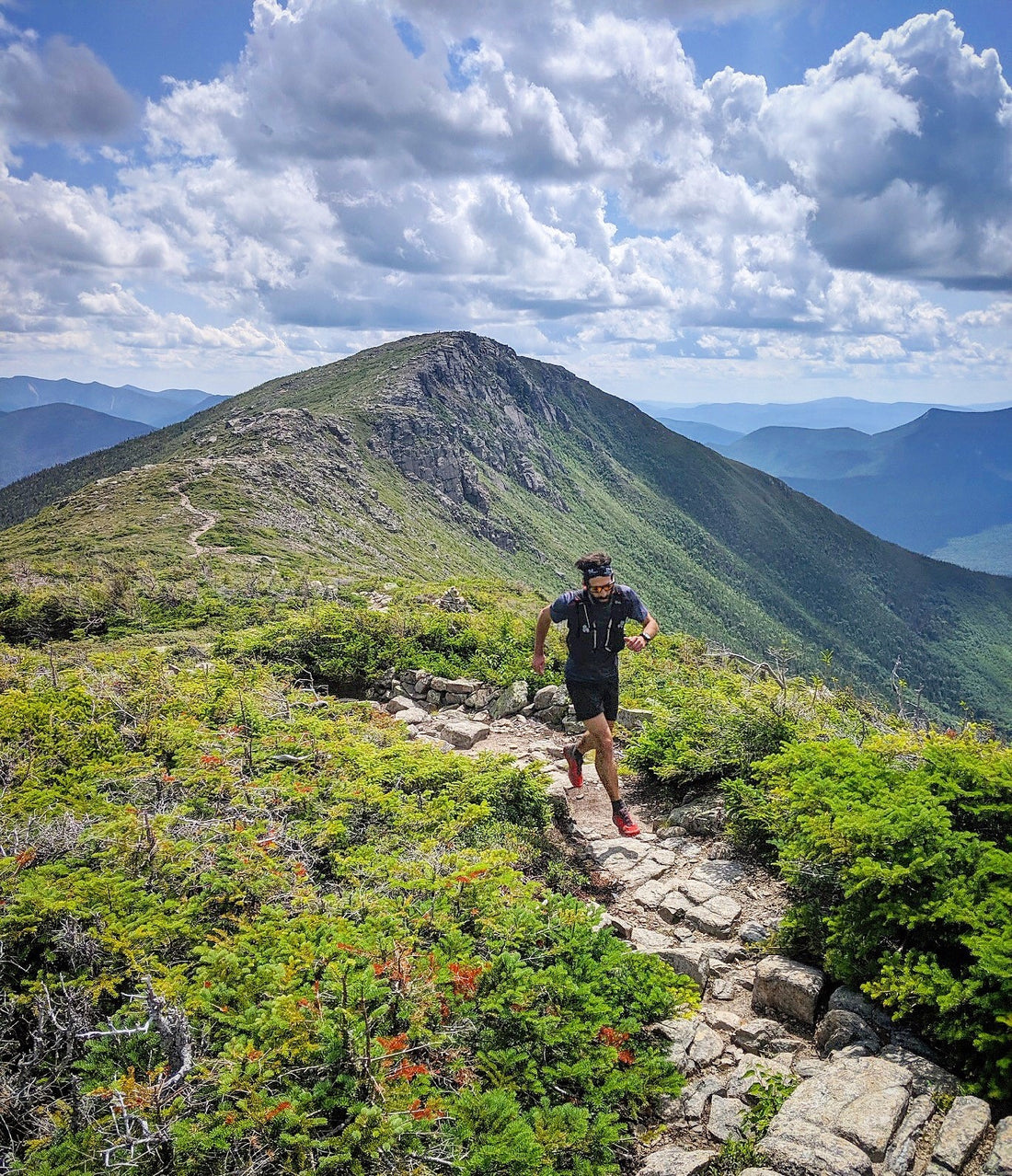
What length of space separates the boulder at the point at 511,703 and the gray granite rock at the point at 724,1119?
7294mm

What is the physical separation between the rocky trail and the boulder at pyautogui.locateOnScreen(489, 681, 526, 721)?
3.26 meters

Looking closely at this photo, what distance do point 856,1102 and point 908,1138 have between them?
25 centimetres

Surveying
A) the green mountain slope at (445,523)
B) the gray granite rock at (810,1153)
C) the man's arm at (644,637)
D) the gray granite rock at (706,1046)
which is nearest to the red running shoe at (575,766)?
the man's arm at (644,637)

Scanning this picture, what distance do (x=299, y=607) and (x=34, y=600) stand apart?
6555 millimetres

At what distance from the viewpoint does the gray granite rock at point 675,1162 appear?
3324mm

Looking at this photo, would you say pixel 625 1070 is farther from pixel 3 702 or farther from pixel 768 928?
pixel 3 702

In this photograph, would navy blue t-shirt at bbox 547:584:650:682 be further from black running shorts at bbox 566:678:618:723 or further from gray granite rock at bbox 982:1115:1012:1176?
gray granite rock at bbox 982:1115:1012:1176

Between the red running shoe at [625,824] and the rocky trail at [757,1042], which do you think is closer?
the rocky trail at [757,1042]

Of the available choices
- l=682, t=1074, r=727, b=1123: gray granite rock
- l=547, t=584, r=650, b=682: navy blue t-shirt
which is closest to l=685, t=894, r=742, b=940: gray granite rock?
l=682, t=1074, r=727, b=1123: gray granite rock

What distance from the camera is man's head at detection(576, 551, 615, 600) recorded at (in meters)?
7.12

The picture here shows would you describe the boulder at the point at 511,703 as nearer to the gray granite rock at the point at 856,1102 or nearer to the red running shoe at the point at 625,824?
the red running shoe at the point at 625,824

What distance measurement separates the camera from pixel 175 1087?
3018mm

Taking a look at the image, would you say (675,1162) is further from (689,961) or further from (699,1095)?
(689,961)

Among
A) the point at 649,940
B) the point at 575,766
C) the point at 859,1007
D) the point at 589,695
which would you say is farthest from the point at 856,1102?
the point at 575,766
